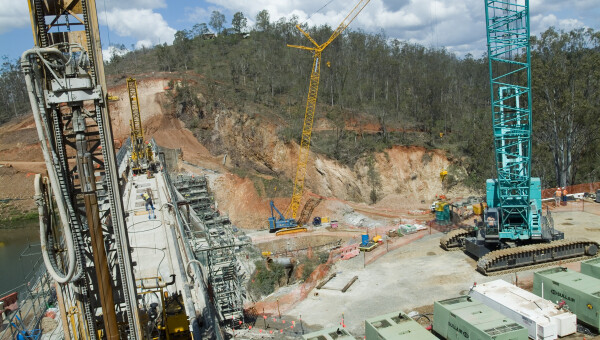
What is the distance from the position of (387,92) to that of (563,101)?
103 ft

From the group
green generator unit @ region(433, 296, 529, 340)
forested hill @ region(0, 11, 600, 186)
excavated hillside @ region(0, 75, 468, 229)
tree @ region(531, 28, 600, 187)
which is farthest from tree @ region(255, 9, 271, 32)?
green generator unit @ region(433, 296, 529, 340)

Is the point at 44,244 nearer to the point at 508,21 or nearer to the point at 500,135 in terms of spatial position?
the point at 500,135

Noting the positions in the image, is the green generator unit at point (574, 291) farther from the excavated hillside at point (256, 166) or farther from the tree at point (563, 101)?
the tree at point (563, 101)

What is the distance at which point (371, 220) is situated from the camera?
117 ft

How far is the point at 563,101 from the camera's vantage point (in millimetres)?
36406

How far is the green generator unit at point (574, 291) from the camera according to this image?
15.4 metres

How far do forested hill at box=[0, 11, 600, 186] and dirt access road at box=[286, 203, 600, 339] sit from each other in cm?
1452

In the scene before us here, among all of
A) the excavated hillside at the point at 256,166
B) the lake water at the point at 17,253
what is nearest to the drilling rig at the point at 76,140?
the lake water at the point at 17,253

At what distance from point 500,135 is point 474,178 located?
22.9 m

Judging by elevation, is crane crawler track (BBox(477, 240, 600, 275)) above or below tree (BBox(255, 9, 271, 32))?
below

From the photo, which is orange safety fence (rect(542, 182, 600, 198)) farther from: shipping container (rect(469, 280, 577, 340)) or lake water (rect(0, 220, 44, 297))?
lake water (rect(0, 220, 44, 297))

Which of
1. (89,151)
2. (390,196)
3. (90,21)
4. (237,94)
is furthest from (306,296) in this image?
(237,94)

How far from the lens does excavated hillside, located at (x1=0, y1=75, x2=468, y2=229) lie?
4044 cm

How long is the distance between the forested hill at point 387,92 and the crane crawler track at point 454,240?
715 inches
